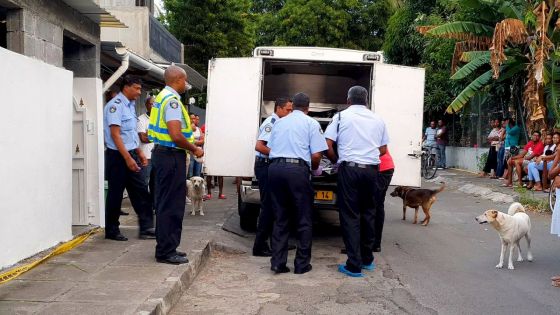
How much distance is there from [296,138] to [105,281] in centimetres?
244

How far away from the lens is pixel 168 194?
6.43 meters

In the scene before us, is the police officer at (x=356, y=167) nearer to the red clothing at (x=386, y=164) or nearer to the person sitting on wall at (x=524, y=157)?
the red clothing at (x=386, y=164)

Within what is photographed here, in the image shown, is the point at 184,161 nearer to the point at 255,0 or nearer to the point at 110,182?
the point at 110,182

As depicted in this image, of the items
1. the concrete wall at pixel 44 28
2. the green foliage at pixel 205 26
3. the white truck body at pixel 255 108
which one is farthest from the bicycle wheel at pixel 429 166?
the concrete wall at pixel 44 28

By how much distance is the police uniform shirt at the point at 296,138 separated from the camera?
6797 mm

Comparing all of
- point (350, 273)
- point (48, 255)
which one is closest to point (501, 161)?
point (350, 273)

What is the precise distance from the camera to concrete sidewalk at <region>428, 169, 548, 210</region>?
14.3m

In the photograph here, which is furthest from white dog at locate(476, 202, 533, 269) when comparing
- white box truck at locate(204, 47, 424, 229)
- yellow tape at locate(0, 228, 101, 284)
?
yellow tape at locate(0, 228, 101, 284)

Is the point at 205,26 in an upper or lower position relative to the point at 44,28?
upper

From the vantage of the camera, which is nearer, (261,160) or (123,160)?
(123,160)

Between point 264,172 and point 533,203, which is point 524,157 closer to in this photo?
point 533,203

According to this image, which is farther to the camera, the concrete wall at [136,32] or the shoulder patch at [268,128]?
the concrete wall at [136,32]

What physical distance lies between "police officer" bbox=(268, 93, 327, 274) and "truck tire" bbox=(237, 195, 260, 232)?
2.42 meters

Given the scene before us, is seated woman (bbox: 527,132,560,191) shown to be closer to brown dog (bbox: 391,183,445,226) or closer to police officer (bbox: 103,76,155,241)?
brown dog (bbox: 391,183,445,226)
